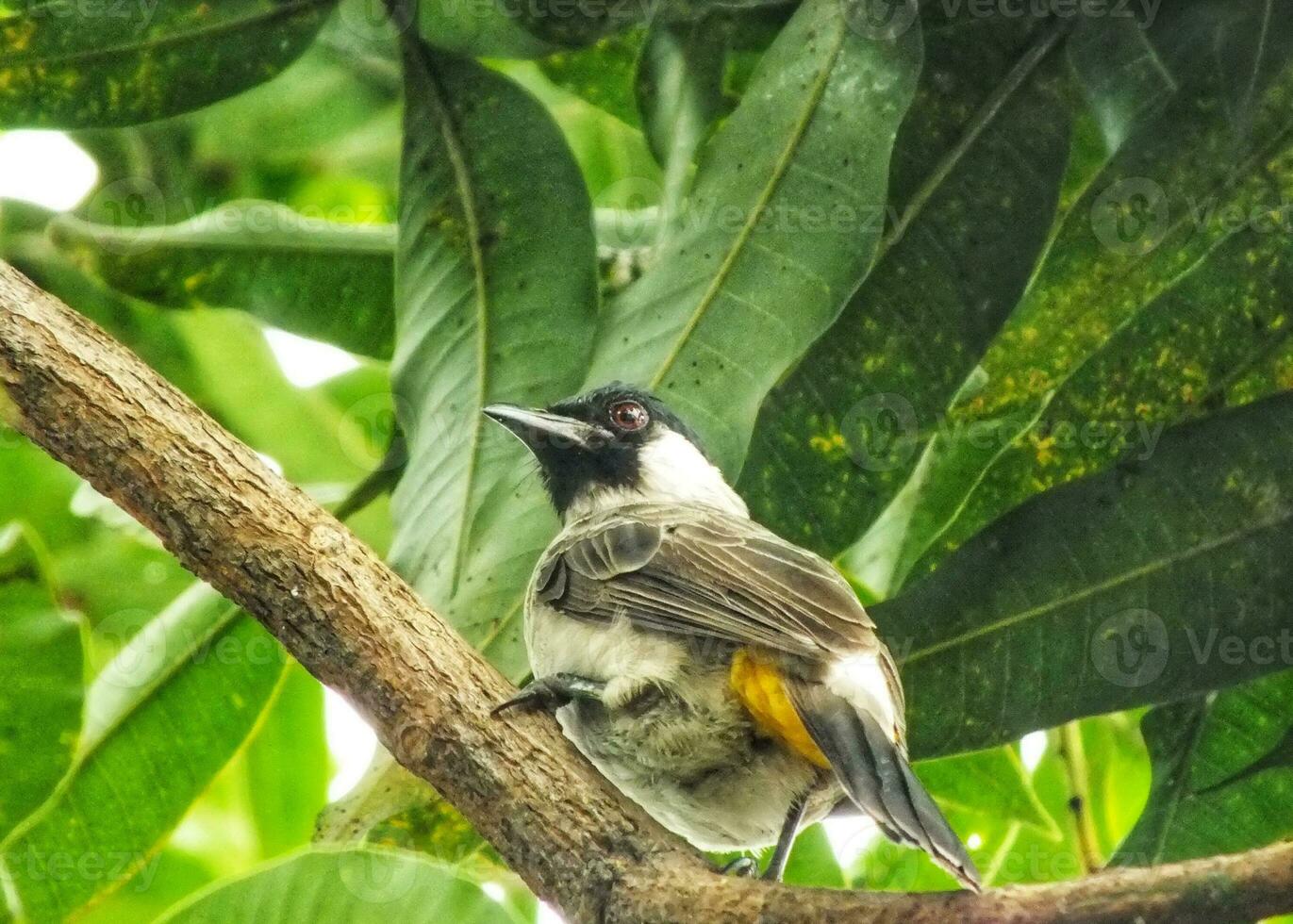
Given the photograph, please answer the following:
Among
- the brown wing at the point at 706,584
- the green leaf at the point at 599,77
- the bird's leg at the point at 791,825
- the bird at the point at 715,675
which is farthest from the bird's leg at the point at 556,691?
the green leaf at the point at 599,77

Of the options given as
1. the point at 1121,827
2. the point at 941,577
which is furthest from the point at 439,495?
the point at 1121,827

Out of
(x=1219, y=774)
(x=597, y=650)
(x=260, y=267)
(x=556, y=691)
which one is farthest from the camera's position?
(x=260, y=267)

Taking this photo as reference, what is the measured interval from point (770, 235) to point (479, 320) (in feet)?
1.75

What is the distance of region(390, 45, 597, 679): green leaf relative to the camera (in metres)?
2.27

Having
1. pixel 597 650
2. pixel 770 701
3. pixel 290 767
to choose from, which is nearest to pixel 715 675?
pixel 770 701

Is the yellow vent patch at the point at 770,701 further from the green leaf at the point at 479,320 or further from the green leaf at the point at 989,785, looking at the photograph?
the green leaf at the point at 989,785

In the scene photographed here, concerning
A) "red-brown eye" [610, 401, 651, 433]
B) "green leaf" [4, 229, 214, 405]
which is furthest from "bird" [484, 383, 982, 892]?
"green leaf" [4, 229, 214, 405]

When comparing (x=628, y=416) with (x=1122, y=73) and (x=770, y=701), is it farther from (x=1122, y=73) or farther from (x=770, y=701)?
(x=1122, y=73)

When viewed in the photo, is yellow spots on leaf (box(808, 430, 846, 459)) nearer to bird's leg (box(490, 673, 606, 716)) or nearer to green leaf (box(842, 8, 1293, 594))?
green leaf (box(842, 8, 1293, 594))

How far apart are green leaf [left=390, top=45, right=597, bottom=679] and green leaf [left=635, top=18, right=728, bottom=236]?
0.74 ft

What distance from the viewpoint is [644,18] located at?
2.74 m

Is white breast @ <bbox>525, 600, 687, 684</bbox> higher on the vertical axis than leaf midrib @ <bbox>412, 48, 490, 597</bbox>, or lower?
lower

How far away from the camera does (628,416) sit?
2.98 meters

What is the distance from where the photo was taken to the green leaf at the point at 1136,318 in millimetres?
2486
